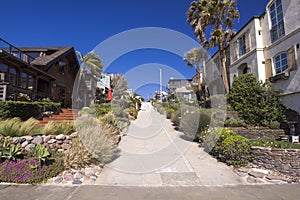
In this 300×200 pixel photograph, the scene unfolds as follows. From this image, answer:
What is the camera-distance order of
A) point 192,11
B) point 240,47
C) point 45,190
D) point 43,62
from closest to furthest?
point 45,190 < point 43,62 < point 240,47 < point 192,11

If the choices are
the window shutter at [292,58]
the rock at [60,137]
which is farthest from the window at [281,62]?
the rock at [60,137]

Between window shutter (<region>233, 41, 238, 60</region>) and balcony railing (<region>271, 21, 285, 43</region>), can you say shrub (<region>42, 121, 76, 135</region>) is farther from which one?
Result: window shutter (<region>233, 41, 238, 60</region>)

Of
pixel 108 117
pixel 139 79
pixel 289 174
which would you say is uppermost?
pixel 139 79

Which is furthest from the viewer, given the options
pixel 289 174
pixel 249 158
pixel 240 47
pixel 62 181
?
pixel 240 47

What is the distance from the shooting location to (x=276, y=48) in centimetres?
1126

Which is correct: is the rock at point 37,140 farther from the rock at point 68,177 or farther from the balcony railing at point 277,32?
the balcony railing at point 277,32

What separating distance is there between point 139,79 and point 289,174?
405 inches

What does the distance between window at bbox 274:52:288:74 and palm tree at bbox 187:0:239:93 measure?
384cm

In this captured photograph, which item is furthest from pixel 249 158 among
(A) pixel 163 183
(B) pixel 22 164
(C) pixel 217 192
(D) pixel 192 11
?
(D) pixel 192 11

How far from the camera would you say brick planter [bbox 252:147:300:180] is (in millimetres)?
4863

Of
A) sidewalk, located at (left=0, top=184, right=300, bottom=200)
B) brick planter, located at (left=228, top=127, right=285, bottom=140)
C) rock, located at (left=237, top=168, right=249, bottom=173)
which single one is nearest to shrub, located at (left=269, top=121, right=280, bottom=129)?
brick planter, located at (left=228, top=127, right=285, bottom=140)

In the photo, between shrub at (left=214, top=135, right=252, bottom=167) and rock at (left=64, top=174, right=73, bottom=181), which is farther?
shrub at (left=214, top=135, right=252, bottom=167)

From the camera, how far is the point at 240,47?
1545 centimetres

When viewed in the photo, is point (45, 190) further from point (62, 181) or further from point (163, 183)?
point (163, 183)
